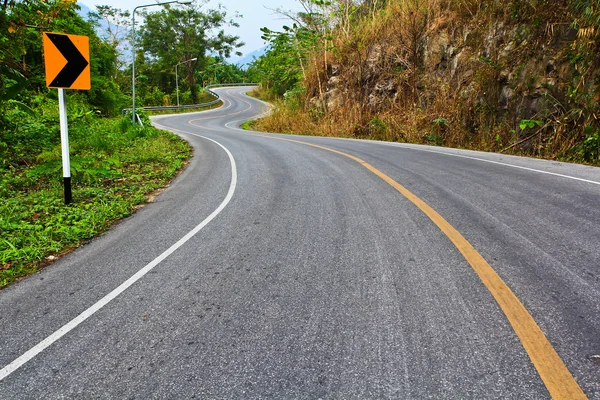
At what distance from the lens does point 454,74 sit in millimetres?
15547

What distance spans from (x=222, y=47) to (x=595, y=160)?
6928cm

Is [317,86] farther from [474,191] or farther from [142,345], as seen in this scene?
[142,345]

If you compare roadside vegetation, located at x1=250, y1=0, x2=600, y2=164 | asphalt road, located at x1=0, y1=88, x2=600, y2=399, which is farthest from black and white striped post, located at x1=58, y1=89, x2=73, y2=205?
roadside vegetation, located at x1=250, y1=0, x2=600, y2=164

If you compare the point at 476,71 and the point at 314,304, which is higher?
the point at 476,71

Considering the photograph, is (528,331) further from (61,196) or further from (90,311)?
(61,196)

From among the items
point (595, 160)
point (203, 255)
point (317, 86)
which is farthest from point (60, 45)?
point (317, 86)

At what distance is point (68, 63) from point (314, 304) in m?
5.18

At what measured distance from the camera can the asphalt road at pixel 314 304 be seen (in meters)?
2.18

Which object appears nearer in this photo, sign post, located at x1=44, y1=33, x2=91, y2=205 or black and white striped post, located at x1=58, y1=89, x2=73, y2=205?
sign post, located at x1=44, y1=33, x2=91, y2=205

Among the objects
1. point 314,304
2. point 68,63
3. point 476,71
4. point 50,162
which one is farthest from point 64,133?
point 476,71

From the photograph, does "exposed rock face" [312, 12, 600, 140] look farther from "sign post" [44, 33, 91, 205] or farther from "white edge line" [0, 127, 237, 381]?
"sign post" [44, 33, 91, 205]

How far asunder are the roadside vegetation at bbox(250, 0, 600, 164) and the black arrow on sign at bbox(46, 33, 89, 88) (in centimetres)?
1077

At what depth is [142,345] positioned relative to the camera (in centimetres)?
257

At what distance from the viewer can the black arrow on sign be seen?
553 cm
